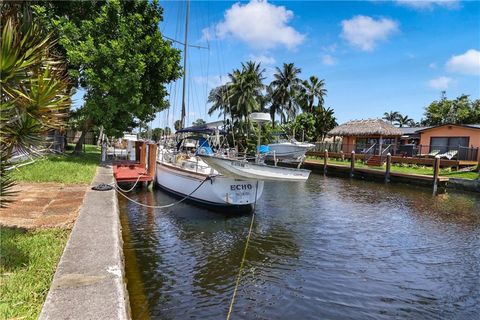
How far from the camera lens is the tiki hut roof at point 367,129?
113 ft

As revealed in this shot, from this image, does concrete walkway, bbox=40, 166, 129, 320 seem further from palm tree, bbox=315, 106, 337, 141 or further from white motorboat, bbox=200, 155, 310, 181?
palm tree, bbox=315, 106, 337, 141

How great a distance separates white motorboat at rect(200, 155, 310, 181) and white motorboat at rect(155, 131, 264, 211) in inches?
30.6

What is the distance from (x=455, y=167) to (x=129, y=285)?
85.9 feet

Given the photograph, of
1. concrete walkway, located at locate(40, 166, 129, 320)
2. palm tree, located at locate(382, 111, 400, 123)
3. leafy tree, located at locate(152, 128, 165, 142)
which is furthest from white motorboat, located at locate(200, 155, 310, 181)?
palm tree, located at locate(382, 111, 400, 123)

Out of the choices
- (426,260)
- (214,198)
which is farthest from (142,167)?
(426,260)

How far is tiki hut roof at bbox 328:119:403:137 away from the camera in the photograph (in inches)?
1352

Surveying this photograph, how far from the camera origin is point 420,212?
14.5 meters

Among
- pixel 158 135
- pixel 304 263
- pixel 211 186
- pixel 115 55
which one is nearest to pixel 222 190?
pixel 211 186

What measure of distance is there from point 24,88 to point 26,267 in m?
2.26

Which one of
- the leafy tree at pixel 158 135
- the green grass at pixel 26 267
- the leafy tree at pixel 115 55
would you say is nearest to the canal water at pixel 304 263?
the green grass at pixel 26 267

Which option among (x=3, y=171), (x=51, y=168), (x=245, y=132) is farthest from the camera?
(x=245, y=132)

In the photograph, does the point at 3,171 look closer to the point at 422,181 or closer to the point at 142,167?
the point at 142,167

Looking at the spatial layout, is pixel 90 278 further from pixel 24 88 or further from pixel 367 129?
pixel 367 129

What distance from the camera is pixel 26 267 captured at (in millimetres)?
4367
